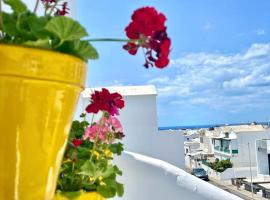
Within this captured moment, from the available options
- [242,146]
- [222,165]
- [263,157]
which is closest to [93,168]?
[263,157]

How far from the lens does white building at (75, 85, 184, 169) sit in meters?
3.47

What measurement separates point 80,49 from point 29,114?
122 mm

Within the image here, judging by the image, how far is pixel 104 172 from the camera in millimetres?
736

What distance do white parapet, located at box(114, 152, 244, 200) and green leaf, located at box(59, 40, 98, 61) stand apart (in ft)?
2.81

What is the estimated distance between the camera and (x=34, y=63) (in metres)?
0.46

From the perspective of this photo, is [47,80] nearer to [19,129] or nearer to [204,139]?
[19,129]

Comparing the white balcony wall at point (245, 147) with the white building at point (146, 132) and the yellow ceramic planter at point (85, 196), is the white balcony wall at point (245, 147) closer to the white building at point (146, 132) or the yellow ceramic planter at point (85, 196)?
the white building at point (146, 132)

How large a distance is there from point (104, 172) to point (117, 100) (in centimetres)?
17

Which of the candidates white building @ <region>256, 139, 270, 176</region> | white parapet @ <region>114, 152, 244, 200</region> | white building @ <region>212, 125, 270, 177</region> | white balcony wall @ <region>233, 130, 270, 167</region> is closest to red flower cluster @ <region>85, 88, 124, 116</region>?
white parapet @ <region>114, 152, 244, 200</region>

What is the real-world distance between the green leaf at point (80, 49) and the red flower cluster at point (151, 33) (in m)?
0.06

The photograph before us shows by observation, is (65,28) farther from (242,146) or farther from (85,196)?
(242,146)

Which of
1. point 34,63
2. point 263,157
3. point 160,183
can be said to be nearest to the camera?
point 34,63

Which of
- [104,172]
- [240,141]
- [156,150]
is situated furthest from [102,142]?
[240,141]

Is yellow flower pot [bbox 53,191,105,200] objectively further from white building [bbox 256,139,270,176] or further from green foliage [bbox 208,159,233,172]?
green foliage [bbox 208,159,233,172]
